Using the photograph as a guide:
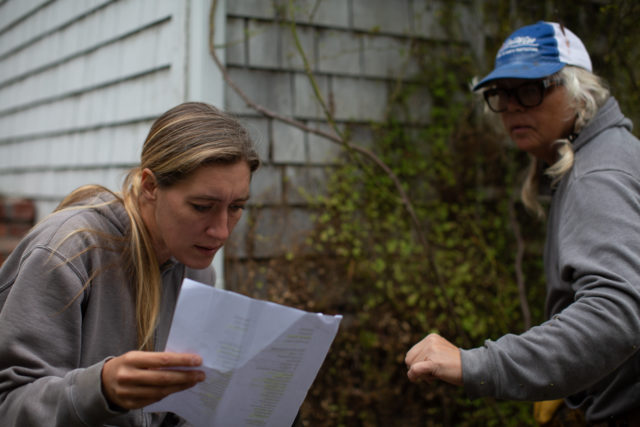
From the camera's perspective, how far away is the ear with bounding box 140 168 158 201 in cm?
167

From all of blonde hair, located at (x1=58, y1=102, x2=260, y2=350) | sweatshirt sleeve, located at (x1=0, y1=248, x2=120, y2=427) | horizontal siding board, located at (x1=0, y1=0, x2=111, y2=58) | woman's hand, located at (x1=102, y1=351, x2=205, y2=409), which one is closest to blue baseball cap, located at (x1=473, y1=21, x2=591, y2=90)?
blonde hair, located at (x1=58, y1=102, x2=260, y2=350)

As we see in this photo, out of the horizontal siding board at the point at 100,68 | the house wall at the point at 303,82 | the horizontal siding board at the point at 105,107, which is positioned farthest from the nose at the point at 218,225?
the horizontal siding board at the point at 100,68

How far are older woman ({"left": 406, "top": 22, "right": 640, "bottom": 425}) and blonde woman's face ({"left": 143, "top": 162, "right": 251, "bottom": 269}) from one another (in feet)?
2.17

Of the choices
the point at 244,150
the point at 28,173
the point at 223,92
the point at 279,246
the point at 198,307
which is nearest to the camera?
the point at 198,307

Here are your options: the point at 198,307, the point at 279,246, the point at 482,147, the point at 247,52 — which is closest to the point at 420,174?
the point at 482,147

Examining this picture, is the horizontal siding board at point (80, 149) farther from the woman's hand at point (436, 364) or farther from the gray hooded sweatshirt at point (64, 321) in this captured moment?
the woman's hand at point (436, 364)

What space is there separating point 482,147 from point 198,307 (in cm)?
334

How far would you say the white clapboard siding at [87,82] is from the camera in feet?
10.6

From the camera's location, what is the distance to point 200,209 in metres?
1.61

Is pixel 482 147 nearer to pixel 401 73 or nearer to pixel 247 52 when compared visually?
pixel 401 73

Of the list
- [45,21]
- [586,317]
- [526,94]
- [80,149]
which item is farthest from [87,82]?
[586,317]

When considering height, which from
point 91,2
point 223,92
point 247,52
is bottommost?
point 223,92

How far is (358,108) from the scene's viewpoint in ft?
12.5

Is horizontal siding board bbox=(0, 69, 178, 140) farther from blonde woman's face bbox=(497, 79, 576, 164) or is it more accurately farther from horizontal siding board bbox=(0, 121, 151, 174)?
blonde woman's face bbox=(497, 79, 576, 164)
